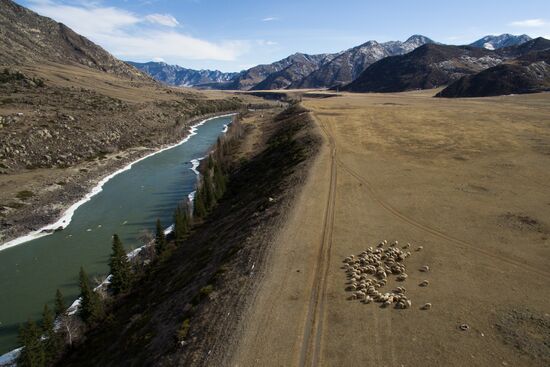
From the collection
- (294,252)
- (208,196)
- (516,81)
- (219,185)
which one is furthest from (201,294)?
(516,81)

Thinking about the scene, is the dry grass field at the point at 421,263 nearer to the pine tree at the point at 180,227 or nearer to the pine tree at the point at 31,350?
the pine tree at the point at 31,350

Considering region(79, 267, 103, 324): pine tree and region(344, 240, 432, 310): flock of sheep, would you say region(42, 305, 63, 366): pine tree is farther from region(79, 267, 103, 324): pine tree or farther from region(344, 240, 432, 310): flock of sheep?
region(344, 240, 432, 310): flock of sheep

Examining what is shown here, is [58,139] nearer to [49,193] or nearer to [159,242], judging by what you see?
[49,193]

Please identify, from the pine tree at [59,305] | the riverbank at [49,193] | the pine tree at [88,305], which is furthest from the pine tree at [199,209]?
the pine tree at [59,305]

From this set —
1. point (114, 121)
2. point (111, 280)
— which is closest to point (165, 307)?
point (111, 280)

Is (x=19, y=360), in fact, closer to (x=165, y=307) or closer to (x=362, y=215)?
(x=165, y=307)
